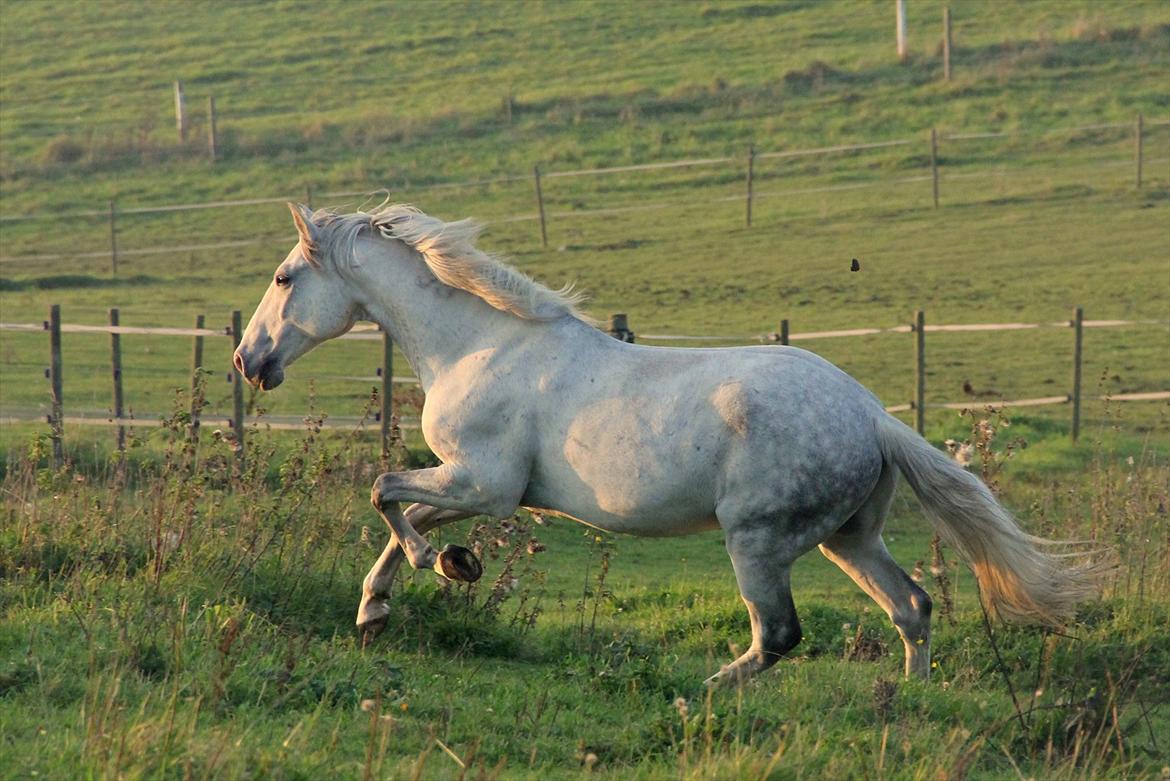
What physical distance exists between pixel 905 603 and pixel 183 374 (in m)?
13.9

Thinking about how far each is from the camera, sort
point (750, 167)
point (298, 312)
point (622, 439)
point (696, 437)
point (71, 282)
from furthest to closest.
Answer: point (750, 167) → point (71, 282) → point (298, 312) → point (622, 439) → point (696, 437)

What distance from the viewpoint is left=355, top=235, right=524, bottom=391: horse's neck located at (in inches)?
290

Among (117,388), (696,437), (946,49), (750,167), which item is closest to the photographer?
(696,437)

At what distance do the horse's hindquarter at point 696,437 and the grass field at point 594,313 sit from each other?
621 millimetres

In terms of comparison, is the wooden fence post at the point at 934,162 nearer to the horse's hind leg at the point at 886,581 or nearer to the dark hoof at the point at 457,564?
the horse's hind leg at the point at 886,581

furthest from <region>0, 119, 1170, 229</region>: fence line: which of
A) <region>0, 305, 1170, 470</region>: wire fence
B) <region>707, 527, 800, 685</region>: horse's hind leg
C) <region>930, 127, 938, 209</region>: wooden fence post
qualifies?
<region>707, 527, 800, 685</region>: horse's hind leg

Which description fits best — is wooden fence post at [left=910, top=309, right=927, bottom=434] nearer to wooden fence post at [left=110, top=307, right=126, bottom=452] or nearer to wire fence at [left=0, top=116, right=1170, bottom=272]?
wooden fence post at [left=110, top=307, right=126, bottom=452]

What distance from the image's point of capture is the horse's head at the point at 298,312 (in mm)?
7488

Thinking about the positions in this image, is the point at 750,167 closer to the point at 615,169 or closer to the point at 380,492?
the point at 615,169

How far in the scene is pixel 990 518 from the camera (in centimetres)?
717

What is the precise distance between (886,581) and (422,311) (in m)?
2.32

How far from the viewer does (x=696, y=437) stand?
6.80 meters

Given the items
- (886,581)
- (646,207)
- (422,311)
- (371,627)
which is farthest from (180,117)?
(886,581)

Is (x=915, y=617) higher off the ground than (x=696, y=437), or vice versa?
(x=696, y=437)
